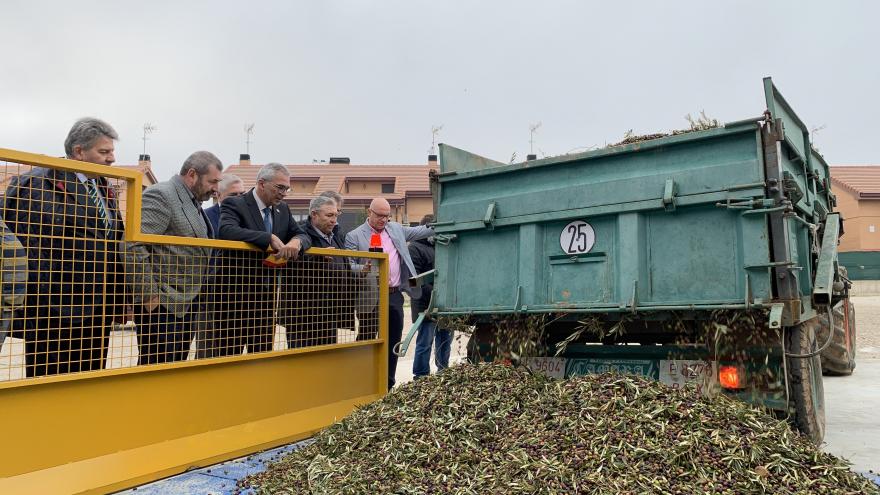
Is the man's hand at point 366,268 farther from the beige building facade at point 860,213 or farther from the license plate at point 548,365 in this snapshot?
the beige building facade at point 860,213

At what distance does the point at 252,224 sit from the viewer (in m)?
5.06

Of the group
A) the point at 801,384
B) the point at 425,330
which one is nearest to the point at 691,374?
the point at 801,384

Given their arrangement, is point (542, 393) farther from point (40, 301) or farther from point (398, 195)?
point (398, 195)

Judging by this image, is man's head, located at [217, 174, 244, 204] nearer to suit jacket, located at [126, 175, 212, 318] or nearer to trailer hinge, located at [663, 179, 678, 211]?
suit jacket, located at [126, 175, 212, 318]

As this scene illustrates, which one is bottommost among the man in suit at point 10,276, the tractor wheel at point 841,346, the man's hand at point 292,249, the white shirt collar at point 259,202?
the tractor wheel at point 841,346

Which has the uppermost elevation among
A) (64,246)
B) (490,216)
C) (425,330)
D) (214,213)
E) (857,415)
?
(214,213)

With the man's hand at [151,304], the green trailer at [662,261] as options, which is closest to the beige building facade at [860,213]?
the green trailer at [662,261]

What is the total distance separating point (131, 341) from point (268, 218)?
5.11ft

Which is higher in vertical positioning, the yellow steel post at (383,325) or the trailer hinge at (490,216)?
the trailer hinge at (490,216)

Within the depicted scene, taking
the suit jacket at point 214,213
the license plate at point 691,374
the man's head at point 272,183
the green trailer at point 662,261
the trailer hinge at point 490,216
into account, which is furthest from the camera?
the suit jacket at point 214,213

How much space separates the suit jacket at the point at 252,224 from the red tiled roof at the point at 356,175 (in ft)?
114

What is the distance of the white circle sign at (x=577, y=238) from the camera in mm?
4465

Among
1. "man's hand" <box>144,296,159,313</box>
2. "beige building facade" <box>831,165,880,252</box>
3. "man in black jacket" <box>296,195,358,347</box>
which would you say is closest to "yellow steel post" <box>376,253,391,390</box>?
"man in black jacket" <box>296,195,358,347</box>

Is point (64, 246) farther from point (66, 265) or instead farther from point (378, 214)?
point (378, 214)
